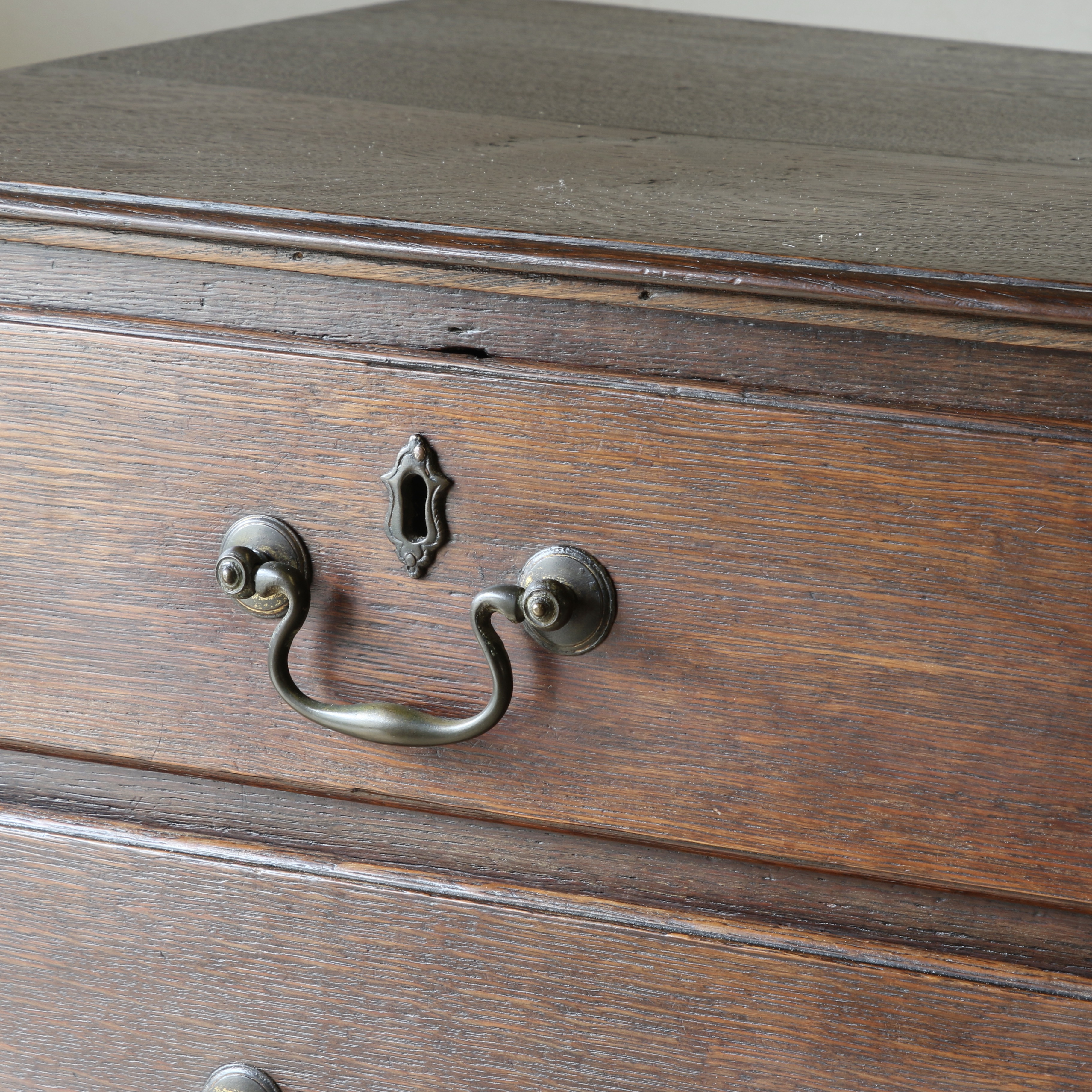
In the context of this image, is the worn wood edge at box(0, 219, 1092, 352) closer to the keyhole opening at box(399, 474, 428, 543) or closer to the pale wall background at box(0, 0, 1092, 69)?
the keyhole opening at box(399, 474, 428, 543)

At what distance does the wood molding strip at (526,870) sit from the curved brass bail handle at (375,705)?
0.21 ft

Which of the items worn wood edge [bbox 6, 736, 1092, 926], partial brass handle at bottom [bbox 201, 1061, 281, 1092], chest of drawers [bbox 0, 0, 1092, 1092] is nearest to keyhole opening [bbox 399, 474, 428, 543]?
chest of drawers [bbox 0, 0, 1092, 1092]

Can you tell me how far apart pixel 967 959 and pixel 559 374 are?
262 millimetres

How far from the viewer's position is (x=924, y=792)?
0.40 meters

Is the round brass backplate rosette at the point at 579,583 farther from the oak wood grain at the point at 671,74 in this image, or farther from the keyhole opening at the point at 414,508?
the oak wood grain at the point at 671,74

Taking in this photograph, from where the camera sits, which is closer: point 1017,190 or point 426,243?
point 426,243

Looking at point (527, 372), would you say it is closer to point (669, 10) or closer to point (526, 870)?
point (526, 870)

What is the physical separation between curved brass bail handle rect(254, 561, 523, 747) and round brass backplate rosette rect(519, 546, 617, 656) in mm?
11

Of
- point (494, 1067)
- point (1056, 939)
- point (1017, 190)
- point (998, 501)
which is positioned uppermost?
point (1017, 190)

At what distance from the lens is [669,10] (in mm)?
1443

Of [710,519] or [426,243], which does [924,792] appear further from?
[426,243]

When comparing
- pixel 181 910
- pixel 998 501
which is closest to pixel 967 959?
pixel 998 501

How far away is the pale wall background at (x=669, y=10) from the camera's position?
1.49m

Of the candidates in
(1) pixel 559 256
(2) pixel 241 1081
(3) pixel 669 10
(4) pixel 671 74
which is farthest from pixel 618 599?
(3) pixel 669 10
